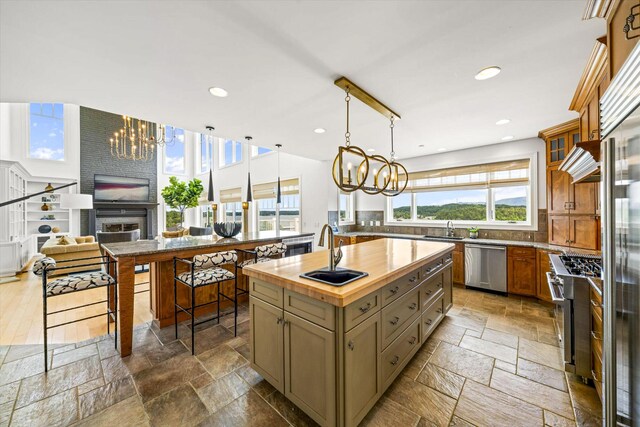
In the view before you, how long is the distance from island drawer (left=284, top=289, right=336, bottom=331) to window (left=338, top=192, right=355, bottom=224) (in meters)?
4.34

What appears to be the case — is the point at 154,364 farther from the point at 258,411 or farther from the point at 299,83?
the point at 299,83

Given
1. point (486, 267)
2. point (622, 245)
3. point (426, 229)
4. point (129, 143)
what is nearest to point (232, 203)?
point (129, 143)

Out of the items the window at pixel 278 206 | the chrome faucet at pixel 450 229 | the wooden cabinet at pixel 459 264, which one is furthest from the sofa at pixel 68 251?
the chrome faucet at pixel 450 229

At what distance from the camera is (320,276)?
1.86 metres

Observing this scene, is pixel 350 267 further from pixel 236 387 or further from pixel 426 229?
pixel 426 229

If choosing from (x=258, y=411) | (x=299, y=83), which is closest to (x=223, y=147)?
(x=299, y=83)

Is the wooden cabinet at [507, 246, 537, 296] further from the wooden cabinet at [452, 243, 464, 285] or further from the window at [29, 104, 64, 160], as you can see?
the window at [29, 104, 64, 160]

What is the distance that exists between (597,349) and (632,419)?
43.3 inches

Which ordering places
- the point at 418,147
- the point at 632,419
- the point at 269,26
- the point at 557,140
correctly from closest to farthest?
the point at 632,419 → the point at 269,26 → the point at 557,140 → the point at 418,147

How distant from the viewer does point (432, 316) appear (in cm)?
261

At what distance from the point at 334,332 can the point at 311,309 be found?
0.19m

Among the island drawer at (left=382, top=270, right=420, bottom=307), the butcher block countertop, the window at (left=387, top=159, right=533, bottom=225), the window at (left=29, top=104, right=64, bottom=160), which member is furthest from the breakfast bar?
the window at (left=29, top=104, right=64, bottom=160)

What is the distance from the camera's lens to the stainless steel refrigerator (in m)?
0.93

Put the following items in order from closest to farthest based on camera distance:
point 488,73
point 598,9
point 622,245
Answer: point 622,245
point 598,9
point 488,73
